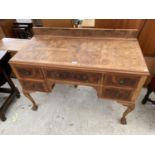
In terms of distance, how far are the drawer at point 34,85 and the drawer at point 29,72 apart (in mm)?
75

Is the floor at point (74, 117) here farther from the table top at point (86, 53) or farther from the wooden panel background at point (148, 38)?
the table top at point (86, 53)

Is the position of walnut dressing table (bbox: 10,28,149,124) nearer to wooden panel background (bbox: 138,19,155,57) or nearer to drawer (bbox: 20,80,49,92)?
drawer (bbox: 20,80,49,92)

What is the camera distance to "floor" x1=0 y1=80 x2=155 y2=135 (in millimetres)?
1512

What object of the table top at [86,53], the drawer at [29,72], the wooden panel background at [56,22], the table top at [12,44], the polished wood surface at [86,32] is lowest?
the table top at [12,44]

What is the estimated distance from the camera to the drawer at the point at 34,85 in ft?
4.26

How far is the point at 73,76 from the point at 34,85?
0.44 metres

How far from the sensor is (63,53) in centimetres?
118

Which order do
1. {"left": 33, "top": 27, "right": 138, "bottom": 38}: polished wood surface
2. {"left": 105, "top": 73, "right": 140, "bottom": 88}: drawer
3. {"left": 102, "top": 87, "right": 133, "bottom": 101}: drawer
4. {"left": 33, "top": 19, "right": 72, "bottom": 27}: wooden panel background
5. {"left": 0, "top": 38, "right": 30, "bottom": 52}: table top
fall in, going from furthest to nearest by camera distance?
{"left": 0, "top": 38, "right": 30, "bottom": 52}: table top
{"left": 33, "top": 19, "right": 72, "bottom": 27}: wooden panel background
{"left": 33, "top": 27, "right": 138, "bottom": 38}: polished wood surface
{"left": 102, "top": 87, "right": 133, "bottom": 101}: drawer
{"left": 105, "top": 73, "right": 140, "bottom": 88}: drawer

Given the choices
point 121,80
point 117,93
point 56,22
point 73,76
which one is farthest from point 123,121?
point 56,22

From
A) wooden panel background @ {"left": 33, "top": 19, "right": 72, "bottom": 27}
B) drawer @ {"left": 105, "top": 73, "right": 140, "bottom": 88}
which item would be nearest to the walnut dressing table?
drawer @ {"left": 105, "top": 73, "right": 140, "bottom": 88}

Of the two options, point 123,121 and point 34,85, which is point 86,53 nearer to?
point 34,85

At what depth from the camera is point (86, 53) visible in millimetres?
1167

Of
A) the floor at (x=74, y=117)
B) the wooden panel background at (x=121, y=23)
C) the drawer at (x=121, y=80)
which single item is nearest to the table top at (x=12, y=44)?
the floor at (x=74, y=117)

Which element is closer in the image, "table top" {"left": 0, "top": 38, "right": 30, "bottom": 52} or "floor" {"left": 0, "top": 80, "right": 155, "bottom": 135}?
"floor" {"left": 0, "top": 80, "right": 155, "bottom": 135}
